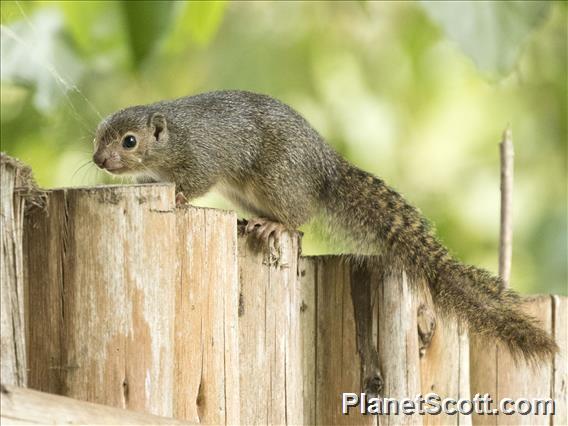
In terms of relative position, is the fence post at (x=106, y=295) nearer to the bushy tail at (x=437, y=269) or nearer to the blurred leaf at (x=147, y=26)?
the blurred leaf at (x=147, y=26)

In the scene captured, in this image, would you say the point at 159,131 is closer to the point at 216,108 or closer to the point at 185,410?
the point at 216,108

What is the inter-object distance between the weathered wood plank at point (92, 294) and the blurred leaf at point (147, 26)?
1.37ft

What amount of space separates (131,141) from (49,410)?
1.34 m

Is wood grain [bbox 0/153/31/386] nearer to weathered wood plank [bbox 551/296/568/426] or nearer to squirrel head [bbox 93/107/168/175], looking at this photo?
squirrel head [bbox 93/107/168/175]

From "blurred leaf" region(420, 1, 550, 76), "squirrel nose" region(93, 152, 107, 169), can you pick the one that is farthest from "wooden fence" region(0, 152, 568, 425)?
"squirrel nose" region(93, 152, 107, 169)

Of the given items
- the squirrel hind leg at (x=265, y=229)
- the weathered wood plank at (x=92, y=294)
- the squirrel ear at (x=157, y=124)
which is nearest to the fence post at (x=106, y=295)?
the weathered wood plank at (x=92, y=294)

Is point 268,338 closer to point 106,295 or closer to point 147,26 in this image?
point 106,295

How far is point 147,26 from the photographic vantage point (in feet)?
7.23

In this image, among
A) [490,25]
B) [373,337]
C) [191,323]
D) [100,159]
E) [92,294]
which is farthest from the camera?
[100,159]

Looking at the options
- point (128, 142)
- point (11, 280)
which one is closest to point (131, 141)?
point (128, 142)

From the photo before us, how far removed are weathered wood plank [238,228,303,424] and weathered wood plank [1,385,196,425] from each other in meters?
0.50

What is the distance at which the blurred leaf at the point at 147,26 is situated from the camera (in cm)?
219

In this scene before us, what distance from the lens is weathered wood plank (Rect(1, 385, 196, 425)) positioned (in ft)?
5.27

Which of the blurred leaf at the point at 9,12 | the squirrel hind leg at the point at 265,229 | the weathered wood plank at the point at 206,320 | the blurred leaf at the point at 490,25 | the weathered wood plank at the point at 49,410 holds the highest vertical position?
the blurred leaf at the point at 9,12
